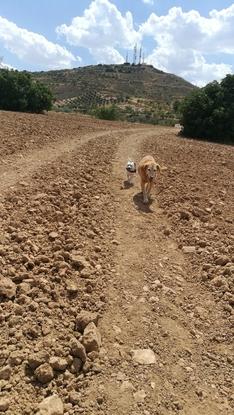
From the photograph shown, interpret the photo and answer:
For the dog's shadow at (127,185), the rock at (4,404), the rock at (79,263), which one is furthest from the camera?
the dog's shadow at (127,185)

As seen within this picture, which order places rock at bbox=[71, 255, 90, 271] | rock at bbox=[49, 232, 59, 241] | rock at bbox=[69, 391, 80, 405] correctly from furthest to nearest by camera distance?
rock at bbox=[49, 232, 59, 241], rock at bbox=[71, 255, 90, 271], rock at bbox=[69, 391, 80, 405]

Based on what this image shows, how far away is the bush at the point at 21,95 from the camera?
Answer: 1058 inches

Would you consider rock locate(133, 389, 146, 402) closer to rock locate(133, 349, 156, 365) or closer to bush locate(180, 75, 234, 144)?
rock locate(133, 349, 156, 365)

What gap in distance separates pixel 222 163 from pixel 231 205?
4.63m

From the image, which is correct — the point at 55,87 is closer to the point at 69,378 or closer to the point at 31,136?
the point at 31,136

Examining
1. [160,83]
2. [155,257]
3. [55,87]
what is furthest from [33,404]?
[160,83]

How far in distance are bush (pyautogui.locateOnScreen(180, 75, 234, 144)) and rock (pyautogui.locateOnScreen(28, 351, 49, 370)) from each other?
20516 millimetres

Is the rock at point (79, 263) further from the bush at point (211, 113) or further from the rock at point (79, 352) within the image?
the bush at point (211, 113)

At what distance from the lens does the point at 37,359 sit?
158 inches

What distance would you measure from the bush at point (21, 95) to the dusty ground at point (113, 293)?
58.3 ft

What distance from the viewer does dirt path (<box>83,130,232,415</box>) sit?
13.0 ft

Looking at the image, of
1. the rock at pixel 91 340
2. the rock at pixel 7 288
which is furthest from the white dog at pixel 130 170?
the rock at pixel 91 340

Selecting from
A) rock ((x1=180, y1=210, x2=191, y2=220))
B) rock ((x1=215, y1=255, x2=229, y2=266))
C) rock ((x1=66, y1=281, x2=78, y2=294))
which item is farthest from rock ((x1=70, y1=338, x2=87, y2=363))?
rock ((x1=180, y1=210, x2=191, y2=220))

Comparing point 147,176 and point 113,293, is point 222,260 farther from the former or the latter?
point 147,176
